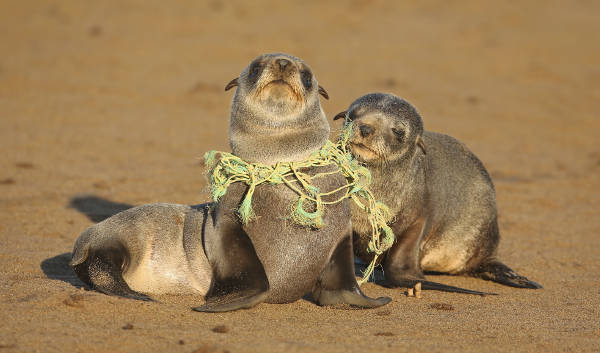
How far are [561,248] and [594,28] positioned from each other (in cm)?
1421

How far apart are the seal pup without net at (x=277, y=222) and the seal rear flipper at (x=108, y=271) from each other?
532 mm

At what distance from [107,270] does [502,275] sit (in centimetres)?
329

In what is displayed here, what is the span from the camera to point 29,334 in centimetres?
388

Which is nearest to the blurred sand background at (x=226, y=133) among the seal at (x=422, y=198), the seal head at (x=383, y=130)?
the seal at (x=422, y=198)

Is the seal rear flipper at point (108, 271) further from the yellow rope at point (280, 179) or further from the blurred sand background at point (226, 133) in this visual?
the yellow rope at point (280, 179)

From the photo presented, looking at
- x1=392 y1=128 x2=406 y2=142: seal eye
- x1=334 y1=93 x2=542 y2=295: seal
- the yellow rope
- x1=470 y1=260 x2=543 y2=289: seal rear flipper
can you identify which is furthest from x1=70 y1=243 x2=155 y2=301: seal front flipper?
x1=470 y1=260 x2=543 y2=289: seal rear flipper

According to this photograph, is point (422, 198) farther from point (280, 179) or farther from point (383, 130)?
point (280, 179)

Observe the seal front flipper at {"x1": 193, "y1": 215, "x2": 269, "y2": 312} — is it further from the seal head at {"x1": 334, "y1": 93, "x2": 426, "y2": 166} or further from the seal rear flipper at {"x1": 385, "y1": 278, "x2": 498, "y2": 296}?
the seal head at {"x1": 334, "y1": 93, "x2": 426, "y2": 166}

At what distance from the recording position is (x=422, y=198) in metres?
6.35

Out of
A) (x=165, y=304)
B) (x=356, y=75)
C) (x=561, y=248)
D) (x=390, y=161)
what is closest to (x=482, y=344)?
(x=165, y=304)

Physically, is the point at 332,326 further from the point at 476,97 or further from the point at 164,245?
the point at 476,97

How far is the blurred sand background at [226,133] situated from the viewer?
14.0ft

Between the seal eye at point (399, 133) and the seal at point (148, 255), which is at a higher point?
the seal eye at point (399, 133)

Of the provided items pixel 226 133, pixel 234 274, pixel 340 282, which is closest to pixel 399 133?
pixel 340 282
